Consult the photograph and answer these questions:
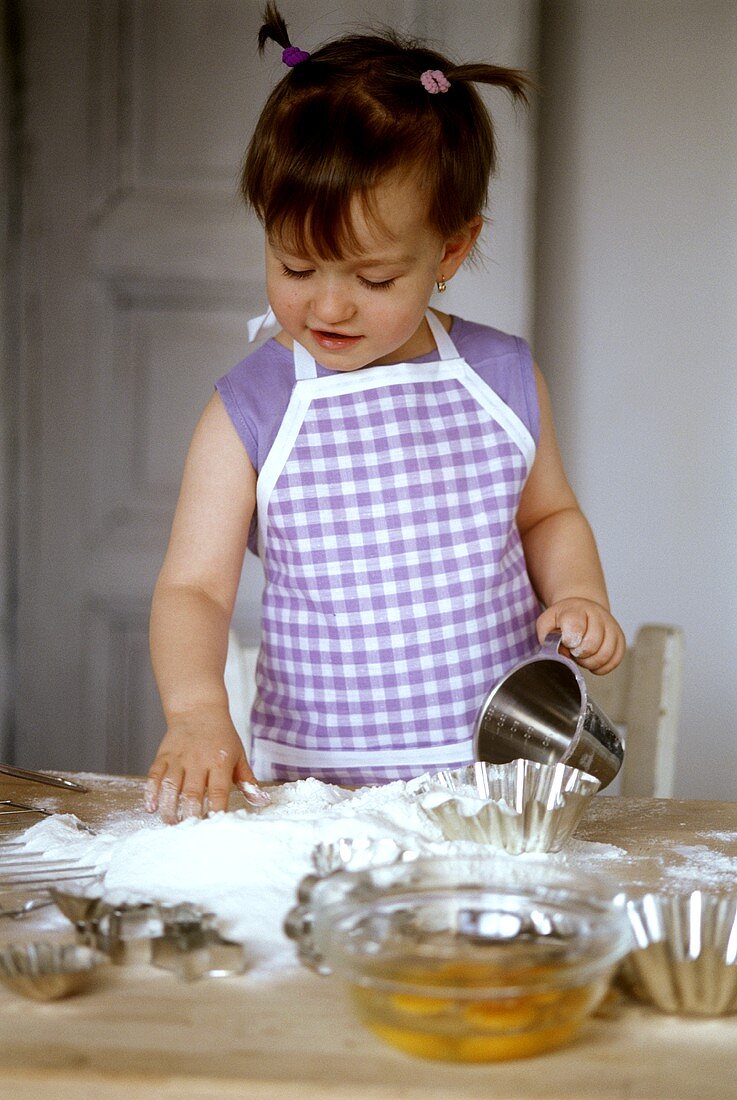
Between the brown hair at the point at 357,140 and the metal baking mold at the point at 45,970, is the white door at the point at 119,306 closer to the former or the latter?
the brown hair at the point at 357,140

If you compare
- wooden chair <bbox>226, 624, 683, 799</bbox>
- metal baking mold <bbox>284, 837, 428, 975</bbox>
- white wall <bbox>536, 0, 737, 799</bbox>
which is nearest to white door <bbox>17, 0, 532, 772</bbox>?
white wall <bbox>536, 0, 737, 799</bbox>

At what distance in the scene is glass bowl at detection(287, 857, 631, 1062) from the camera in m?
0.46

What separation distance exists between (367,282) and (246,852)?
531 mm

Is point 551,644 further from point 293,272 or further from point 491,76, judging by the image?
point 491,76

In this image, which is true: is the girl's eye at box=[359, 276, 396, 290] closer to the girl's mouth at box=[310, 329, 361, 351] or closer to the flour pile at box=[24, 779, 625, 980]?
the girl's mouth at box=[310, 329, 361, 351]

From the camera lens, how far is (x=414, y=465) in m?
1.18

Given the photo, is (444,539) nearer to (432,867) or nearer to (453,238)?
(453,238)

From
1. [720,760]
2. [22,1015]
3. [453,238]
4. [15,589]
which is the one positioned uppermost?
[453,238]

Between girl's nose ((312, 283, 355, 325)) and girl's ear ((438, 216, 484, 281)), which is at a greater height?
girl's ear ((438, 216, 484, 281))

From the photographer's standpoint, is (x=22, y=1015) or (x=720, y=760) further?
(x=720, y=760)

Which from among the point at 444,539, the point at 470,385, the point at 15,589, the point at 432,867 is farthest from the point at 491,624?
the point at 15,589

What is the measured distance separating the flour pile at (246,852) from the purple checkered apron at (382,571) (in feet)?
1.10

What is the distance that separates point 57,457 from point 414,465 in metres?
1.06

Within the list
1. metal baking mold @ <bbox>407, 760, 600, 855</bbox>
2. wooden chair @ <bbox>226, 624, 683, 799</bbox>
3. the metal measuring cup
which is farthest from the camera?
wooden chair @ <bbox>226, 624, 683, 799</bbox>
